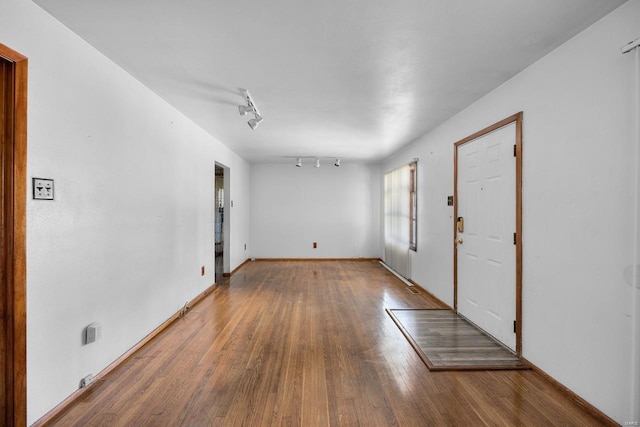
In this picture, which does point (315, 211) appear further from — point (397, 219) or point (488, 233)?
point (488, 233)

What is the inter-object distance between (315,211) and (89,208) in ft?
20.1

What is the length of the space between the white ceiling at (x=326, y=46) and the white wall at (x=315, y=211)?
4338mm

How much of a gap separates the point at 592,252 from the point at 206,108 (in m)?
3.74

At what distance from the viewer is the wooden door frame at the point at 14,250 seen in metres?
1.67

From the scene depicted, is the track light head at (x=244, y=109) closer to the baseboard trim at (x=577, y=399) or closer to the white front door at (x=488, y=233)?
the white front door at (x=488, y=233)

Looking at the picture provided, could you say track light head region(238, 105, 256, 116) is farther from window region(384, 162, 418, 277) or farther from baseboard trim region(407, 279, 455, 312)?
baseboard trim region(407, 279, 455, 312)

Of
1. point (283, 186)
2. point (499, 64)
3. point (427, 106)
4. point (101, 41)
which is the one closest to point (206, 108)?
point (101, 41)

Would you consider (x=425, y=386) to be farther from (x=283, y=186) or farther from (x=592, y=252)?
(x=283, y=186)

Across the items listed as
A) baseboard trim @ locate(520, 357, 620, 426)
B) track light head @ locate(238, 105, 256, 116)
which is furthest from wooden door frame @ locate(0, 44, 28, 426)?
baseboard trim @ locate(520, 357, 620, 426)

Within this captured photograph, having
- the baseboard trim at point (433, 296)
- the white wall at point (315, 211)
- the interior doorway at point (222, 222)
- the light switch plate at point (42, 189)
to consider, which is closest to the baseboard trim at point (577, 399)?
the baseboard trim at point (433, 296)

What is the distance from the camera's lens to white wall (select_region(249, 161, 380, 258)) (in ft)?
26.7

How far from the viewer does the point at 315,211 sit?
26.9 feet

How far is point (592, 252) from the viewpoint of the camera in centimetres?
202

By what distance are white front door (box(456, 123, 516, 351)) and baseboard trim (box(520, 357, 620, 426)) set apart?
0.39m
